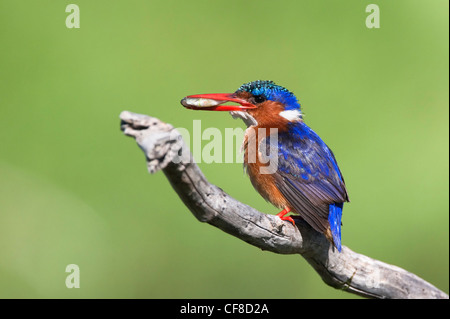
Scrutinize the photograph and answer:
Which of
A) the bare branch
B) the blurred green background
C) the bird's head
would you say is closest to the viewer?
the bare branch

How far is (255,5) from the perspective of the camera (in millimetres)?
5832

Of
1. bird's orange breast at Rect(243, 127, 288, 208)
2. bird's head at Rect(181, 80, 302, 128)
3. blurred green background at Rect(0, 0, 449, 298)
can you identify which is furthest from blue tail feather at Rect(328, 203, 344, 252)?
blurred green background at Rect(0, 0, 449, 298)

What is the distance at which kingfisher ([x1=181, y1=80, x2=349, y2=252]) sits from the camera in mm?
3188

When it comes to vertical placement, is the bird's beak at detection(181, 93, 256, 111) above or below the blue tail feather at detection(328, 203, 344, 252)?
above

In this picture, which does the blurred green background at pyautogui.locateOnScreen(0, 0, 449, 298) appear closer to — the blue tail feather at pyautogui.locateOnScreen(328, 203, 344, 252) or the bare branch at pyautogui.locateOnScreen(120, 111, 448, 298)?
the bare branch at pyautogui.locateOnScreen(120, 111, 448, 298)

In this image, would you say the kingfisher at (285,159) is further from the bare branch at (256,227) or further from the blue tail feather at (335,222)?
the bare branch at (256,227)

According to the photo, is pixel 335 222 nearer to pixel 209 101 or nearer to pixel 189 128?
pixel 209 101

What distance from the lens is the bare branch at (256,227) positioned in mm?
2107

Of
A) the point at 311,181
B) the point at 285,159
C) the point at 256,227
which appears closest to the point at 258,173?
the point at 285,159

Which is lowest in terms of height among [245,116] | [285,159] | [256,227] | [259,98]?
[256,227]

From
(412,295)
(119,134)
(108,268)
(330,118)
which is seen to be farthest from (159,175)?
(412,295)

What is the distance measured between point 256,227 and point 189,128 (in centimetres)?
248

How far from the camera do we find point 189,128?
5.07 meters

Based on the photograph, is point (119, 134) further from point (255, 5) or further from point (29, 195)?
point (255, 5)
